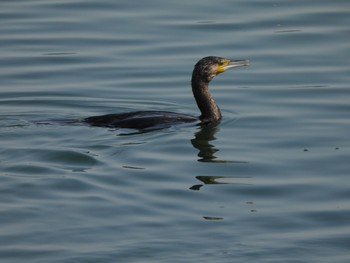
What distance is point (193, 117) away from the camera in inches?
613

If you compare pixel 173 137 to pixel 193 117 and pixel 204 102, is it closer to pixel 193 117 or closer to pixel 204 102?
pixel 193 117

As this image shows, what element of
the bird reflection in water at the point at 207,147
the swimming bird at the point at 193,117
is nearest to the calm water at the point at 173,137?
the bird reflection in water at the point at 207,147

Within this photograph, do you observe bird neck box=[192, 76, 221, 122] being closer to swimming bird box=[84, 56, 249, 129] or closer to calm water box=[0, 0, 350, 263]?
swimming bird box=[84, 56, 249, 129]

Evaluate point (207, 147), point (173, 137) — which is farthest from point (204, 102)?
point (207, 147)

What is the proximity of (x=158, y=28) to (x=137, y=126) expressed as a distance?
5296 millimetres

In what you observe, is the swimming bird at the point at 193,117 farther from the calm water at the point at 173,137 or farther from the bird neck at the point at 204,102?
the calm water at the point at 173,137

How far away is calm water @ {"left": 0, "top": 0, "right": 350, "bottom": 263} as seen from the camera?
424 inches

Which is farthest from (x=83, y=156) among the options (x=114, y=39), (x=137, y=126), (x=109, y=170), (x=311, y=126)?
(x=114, y=39)

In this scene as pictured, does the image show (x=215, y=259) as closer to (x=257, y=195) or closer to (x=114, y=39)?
(x=257, y=195)

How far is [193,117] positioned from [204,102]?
272mm

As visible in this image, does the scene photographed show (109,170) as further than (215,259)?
Yes

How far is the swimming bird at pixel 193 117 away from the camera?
48.9 feet

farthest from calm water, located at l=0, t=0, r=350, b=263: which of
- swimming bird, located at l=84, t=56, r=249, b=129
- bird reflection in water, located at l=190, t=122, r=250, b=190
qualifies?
swimming bird, located at l=84, t=56, r=249, b=129

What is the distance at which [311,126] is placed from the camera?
15.1 meters
